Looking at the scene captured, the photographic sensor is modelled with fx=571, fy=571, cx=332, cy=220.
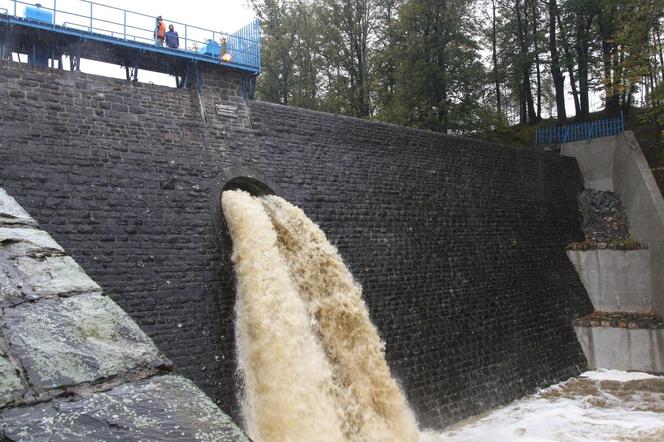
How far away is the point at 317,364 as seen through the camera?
6586 millimetres

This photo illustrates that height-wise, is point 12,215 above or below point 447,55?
below

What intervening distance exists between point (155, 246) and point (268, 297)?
1.48 meters

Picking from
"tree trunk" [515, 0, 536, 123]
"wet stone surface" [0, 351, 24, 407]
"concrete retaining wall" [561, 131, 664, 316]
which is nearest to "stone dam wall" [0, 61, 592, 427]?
"concrete retaining wall" [561, 131, 664, 316]

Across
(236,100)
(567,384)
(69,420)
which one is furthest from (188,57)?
(567,384)

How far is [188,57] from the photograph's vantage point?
839 cm

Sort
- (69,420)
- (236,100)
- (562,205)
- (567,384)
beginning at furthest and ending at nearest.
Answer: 1. (562,205)
2. (567,384)
3. (236,100)
4. (69,420)

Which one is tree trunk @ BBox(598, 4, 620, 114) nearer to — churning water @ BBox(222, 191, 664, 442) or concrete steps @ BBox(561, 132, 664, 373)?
concrete steps @ BBox(561, 132, 664, 373)

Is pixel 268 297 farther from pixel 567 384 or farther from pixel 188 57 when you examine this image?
pixel 567 384

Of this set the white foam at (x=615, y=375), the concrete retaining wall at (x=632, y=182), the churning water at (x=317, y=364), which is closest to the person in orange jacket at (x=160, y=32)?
the churning water at (x=317, y=364)

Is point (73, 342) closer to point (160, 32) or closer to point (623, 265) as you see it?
point (160, 32)

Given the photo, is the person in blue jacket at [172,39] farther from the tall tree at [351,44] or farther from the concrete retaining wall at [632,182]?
the tall tree at [351,44]

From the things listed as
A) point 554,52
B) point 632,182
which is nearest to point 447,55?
point 554,52

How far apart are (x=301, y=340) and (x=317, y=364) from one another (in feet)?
1.08

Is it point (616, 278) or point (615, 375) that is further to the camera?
point (616, 278)
